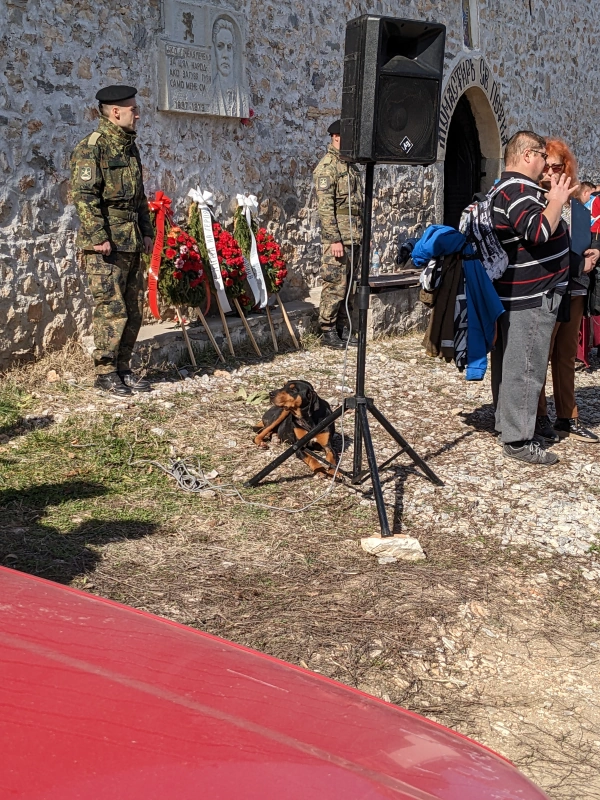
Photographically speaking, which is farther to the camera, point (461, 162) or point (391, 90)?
point (461, 162)

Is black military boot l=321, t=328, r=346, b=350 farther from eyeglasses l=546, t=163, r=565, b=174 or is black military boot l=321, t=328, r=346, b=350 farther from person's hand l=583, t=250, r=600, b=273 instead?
eyeglasses l=546, t=163, r=565, b=174

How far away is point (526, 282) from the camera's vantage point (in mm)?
5082

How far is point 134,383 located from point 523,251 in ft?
9.32

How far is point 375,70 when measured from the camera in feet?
13.6

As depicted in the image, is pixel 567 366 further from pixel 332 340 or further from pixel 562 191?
pixel 332 340

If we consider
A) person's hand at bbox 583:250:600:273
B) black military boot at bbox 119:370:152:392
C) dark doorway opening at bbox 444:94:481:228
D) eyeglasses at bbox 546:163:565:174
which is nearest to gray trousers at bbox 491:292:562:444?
eyeglasses at bbox 546:163:565:174

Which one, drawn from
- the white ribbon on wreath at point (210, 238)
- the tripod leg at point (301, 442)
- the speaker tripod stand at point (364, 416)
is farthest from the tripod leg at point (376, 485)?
the white ribbon on wreath at point (210, 238)

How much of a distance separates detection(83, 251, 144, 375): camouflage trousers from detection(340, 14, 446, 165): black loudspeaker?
2465mm

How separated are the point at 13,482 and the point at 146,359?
233 centimetres

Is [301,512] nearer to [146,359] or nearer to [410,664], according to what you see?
[410,664]

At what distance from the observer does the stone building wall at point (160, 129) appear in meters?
6.38

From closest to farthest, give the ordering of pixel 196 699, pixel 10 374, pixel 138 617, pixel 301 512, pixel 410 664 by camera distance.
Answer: pixel 196 699 < pixel 138 617 < pixel 410 664 < pixel 301 512 < pixel 10 374

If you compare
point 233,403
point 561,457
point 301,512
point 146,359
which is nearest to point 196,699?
point 301,512

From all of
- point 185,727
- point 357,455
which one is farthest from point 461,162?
point 185,727
